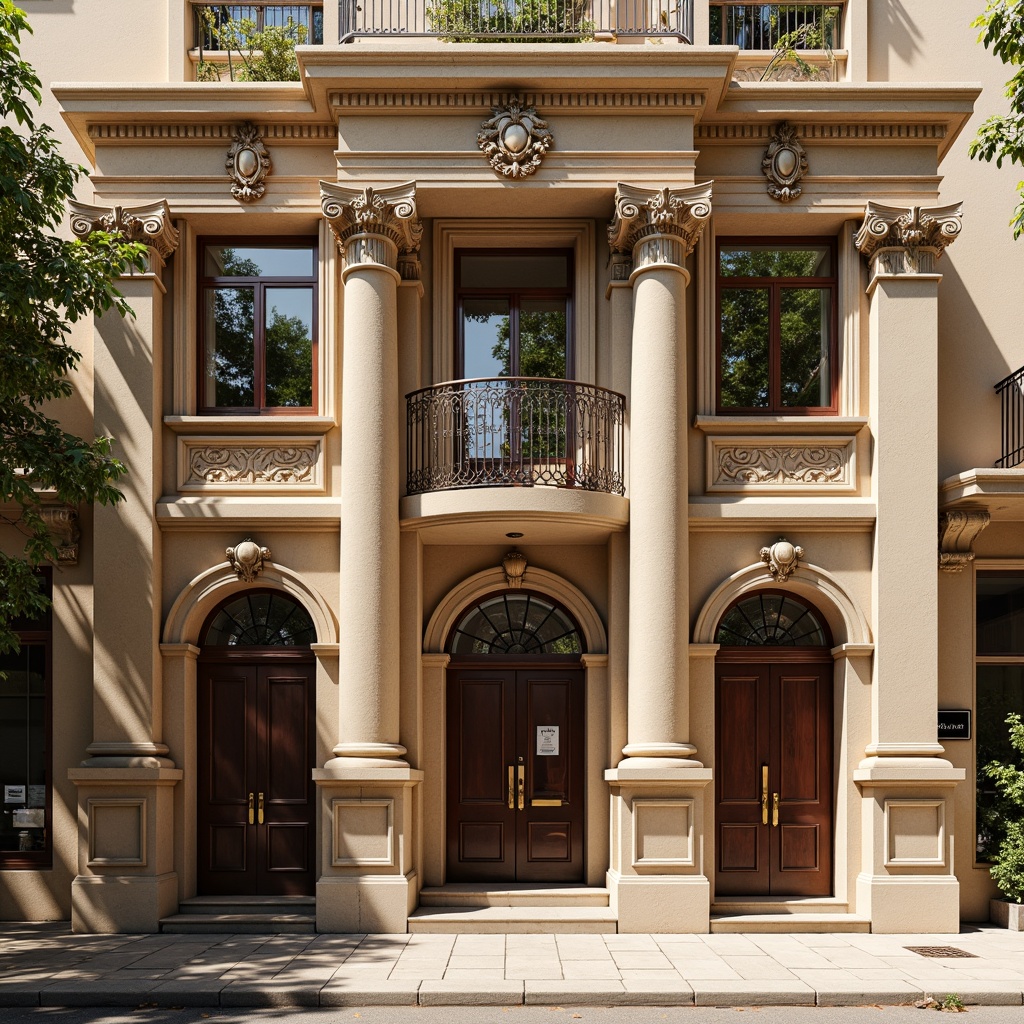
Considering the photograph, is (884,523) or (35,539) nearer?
(35,539)

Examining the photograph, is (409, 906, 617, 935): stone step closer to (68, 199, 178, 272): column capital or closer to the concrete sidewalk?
the concrete sidewalk

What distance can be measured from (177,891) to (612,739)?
5041 mm

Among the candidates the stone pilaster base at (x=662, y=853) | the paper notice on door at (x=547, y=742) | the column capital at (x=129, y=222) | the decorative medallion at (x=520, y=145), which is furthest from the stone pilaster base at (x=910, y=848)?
the column capital at (x=129, y=222)

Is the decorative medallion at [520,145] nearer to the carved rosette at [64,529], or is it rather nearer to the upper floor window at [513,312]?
the upper floor window at [513,312]

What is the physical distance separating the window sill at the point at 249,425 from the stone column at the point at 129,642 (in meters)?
0.28

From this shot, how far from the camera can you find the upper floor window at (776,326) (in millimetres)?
13383

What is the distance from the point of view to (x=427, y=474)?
1270 cm

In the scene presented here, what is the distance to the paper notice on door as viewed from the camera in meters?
13.2

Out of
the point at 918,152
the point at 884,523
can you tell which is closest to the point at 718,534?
the point at 884,523

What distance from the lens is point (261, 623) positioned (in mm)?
13234

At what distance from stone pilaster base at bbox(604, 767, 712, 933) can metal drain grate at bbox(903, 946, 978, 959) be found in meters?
2.05

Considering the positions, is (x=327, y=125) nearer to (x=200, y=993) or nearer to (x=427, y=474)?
(x=427, y=474)

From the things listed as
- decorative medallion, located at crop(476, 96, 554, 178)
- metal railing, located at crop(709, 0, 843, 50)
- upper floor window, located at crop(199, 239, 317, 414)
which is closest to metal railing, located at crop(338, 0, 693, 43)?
metal railing, located at crop(709, 0, 843, 50)

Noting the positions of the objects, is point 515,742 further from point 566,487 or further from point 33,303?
point 33,303
